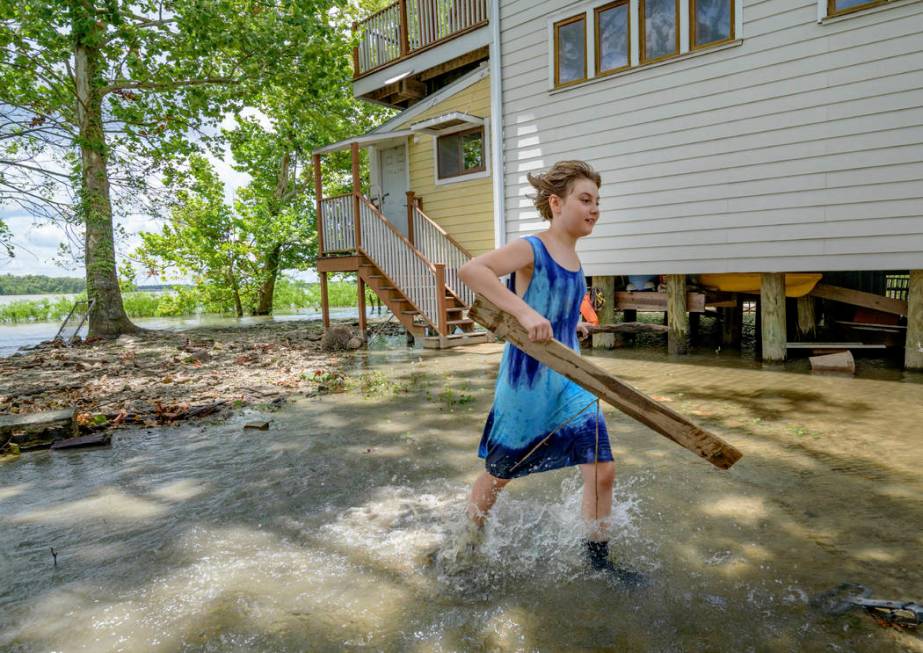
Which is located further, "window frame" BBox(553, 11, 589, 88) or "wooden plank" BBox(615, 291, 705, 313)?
"window frame" BBox(553, 11, 589, 88)

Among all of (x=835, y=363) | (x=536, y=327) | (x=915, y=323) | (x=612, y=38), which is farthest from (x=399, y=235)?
(x=536, y=327)

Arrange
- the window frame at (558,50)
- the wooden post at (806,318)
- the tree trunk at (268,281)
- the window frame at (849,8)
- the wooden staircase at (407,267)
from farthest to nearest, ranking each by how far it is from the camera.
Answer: the tree trunk at (268,281) < the wooden staircase at (407,267) < the window frame at (558,50) < the wooden post at (806,318) < the window frame at (849,8)

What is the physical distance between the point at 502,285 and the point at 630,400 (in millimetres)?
634

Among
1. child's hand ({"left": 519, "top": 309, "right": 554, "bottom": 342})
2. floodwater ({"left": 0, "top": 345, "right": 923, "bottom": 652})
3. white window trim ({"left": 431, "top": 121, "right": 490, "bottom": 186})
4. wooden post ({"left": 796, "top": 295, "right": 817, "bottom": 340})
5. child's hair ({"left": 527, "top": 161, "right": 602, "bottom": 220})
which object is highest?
white window trim ({"left": 431, "top": 121, "right": 490, "bottom": 186})

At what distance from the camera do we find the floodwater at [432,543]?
2137 millimetres

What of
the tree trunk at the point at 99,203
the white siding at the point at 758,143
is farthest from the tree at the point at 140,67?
the white siding at the point at 758,143

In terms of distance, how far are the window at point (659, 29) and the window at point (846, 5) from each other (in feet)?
6.54

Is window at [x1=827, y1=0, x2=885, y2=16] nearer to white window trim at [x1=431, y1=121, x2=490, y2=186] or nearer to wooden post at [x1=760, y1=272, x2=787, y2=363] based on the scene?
wooden post at [x1=760, y1=272, x2=787, y2=363]

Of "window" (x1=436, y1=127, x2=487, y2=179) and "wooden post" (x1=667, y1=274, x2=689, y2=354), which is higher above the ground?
"window" (x1=436, y1=127, x2=487, y2=179)

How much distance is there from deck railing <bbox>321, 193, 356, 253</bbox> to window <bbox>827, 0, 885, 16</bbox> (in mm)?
8620

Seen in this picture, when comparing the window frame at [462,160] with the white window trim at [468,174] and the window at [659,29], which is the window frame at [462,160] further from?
the window at [659,29]

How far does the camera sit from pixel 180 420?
577 cm

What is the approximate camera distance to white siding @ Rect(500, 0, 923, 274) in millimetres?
6926

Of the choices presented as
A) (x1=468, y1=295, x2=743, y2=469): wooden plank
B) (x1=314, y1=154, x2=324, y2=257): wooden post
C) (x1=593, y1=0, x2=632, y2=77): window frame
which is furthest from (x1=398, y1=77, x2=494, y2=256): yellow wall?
(x1=468, y1=295, x2=743, y2=469): wooden plank
